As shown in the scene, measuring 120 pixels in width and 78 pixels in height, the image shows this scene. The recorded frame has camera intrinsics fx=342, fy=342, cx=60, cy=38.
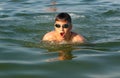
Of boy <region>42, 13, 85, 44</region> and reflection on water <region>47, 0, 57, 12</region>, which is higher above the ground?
boy <region>42, 13, 85, 44</region>

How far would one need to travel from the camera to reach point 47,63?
612cm

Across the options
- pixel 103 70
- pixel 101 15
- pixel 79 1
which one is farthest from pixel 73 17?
pixel 103 70

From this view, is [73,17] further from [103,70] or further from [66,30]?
[103,70]

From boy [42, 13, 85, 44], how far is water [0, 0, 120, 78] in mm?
313

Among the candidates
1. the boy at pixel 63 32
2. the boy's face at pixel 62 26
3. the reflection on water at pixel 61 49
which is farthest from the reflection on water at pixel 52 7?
the boy's face at pixel 62 26

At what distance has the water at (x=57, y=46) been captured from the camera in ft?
18.7

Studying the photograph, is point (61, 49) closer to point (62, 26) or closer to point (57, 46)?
point (57, 46)

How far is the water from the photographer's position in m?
5.70

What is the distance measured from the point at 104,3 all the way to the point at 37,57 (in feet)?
28.3

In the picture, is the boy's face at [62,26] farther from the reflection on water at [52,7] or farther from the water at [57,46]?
the reflection on water at [52,7]

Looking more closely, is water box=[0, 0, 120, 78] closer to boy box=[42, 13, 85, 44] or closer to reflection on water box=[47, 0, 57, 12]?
reflection on water box=[47, 0, 57, 12]

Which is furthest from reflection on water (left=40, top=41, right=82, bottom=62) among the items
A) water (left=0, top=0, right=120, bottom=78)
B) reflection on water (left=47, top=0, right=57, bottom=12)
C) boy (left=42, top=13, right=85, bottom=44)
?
reflection on water (left=47, top=0, right=57, bottom=12)

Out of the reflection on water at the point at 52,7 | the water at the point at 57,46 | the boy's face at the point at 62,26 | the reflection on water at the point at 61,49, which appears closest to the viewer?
the water at the point at 57,46

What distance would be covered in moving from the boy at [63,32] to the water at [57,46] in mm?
313
